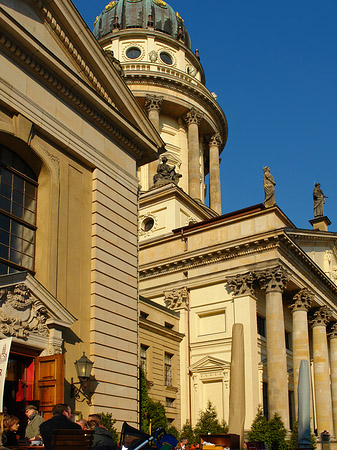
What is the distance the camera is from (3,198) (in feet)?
53.9

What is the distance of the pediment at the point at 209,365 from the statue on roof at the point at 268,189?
9.91 m

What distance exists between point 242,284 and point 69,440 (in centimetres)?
2654

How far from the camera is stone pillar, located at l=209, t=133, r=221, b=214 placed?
186 ft

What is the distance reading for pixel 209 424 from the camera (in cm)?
3300

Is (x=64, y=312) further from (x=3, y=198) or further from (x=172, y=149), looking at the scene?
(x=172, y=149)

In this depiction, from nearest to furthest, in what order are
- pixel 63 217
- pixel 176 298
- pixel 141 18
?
pixel 63 217 → pixel 176 298 → pixel 141 18

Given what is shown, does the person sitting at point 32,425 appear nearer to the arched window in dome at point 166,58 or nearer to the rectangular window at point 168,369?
the rectangular window at point 168,369

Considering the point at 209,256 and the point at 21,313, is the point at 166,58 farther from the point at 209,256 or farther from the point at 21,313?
the point at 21,313

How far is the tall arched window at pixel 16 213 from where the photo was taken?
53.3 ft

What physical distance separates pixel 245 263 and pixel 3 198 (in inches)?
843

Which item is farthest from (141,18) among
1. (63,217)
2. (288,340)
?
(63,217)

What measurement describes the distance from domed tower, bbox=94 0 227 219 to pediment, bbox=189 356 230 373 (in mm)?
20311

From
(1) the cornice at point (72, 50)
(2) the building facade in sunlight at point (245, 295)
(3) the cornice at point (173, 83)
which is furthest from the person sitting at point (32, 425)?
(3) the cornice at point (173, 83)

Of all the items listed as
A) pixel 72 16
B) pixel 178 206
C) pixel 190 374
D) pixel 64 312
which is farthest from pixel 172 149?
pixel 64 312
